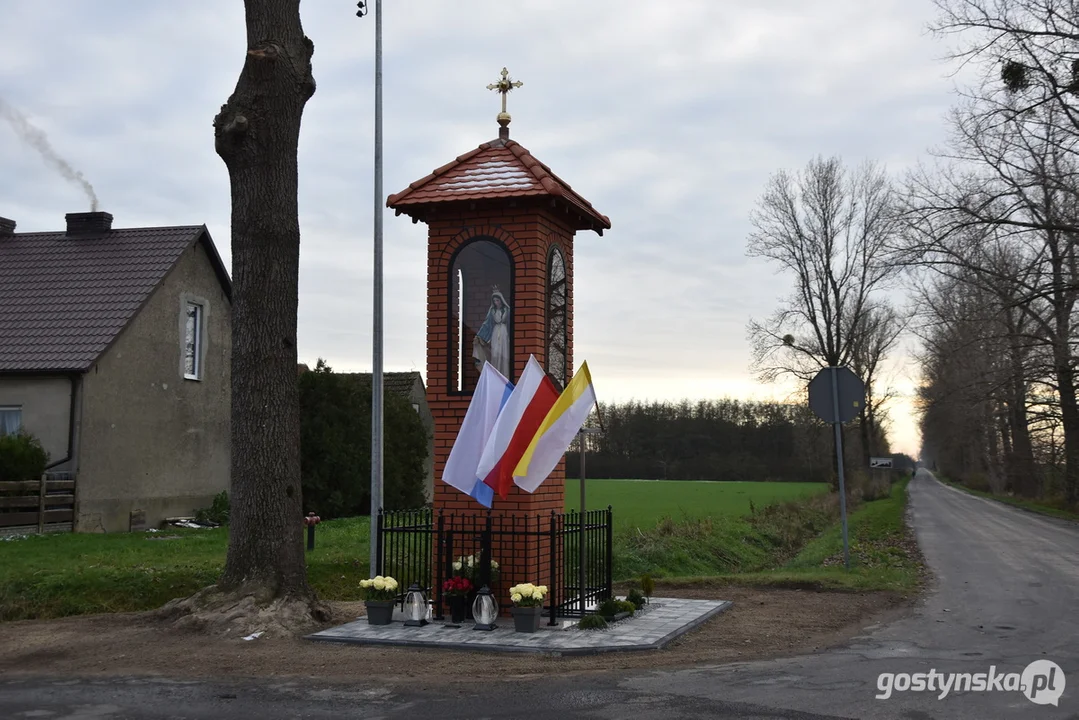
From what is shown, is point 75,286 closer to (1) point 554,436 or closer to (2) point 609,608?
(1) point 554,436

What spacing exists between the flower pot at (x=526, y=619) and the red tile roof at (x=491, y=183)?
14.2 ft

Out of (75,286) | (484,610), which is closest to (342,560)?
(484,610)

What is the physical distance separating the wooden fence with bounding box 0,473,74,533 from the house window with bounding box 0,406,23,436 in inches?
68.1

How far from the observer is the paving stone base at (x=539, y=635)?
8.85 metres

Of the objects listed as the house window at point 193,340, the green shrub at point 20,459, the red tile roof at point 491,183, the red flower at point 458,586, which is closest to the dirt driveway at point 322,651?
the red flower at point 458,586

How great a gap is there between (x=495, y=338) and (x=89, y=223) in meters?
18.7

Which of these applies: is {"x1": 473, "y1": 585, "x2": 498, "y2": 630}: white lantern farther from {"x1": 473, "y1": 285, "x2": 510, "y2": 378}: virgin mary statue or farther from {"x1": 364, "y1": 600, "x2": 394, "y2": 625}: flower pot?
{"x1": 473, "y1": 285, "x2": 510, "y2": 378}: virgin mary statue

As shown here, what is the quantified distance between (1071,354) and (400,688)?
25.4 metres

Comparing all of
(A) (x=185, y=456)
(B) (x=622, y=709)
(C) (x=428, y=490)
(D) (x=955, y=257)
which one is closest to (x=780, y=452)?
(C) (x=428, y=490)

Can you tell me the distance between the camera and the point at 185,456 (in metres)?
24.6

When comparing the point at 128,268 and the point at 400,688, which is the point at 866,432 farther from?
the point at 400,688

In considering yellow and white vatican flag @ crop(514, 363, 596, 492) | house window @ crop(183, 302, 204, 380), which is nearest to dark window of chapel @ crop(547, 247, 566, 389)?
yellow and white vatican flag @ crop(514, 363, 596, 492)

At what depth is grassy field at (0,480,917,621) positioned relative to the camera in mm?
12797

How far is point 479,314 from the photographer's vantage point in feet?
39.2
